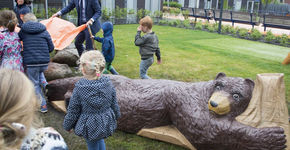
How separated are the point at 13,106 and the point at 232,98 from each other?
8.11ft

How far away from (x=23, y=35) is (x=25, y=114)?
3.19 m

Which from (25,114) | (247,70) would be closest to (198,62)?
(247,70)

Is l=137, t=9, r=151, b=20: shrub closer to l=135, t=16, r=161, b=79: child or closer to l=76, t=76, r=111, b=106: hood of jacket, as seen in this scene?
l=135, t=16, r=161, b=79: child

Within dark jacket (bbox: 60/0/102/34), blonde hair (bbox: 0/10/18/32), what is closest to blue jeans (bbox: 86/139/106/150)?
blonde hair (bbox: 0/10/18/32)

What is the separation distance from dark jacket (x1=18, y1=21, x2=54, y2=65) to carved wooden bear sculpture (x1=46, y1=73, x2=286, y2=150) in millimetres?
1387

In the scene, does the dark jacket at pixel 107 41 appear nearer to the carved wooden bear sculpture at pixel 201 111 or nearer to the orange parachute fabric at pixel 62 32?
the orange parachute fabric at pixel 62 32

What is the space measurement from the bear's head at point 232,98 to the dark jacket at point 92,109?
4.08 feet

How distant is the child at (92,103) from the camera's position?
8.30ft

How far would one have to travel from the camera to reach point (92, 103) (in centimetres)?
255

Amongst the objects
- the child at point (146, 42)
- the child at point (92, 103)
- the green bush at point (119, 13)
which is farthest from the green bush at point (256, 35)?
the child at point (92, 103)

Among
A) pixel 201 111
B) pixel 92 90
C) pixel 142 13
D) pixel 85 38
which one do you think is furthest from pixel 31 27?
pixel 142 13

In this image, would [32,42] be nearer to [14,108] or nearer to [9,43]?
[9,43]

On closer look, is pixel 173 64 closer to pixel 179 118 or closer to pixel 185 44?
pixel 185 44

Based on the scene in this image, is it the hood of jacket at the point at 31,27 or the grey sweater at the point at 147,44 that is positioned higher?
the hood of jacket at the point at 31,27
